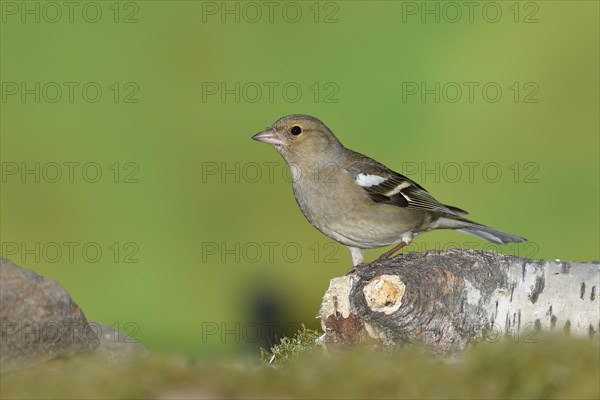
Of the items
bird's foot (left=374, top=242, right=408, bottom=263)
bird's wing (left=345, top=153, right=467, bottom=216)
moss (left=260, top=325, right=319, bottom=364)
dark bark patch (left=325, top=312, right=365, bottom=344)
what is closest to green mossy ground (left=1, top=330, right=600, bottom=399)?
dark bark patch (left=325, top=312, right=365, bottom=344)

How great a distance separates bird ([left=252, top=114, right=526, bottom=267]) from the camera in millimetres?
7484

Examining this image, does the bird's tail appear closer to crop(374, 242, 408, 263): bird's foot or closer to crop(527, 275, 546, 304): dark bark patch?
crop(374, 242, 408, 263): bird's foot

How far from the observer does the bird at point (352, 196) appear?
295 inches

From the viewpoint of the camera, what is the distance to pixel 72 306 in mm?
4336

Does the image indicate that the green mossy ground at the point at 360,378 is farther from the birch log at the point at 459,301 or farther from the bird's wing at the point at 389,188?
the bird's wing at the point at 389,188

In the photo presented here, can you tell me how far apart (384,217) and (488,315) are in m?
2.00

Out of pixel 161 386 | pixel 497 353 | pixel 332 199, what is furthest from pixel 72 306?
pixel 332 199

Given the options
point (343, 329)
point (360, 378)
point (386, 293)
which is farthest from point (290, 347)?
point (360, 378)

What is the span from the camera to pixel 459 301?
5617mm

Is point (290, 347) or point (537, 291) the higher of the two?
point (537, 291)

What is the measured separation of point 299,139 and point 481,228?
2.05m

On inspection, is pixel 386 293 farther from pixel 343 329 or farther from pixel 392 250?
pixel 392 250

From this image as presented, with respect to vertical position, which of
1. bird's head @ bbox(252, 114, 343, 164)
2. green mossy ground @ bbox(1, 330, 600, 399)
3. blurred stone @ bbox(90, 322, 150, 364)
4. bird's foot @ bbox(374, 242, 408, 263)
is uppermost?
bird's head @ bbox(252, 114, 343, 164)

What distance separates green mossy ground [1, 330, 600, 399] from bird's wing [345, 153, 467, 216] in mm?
4279
